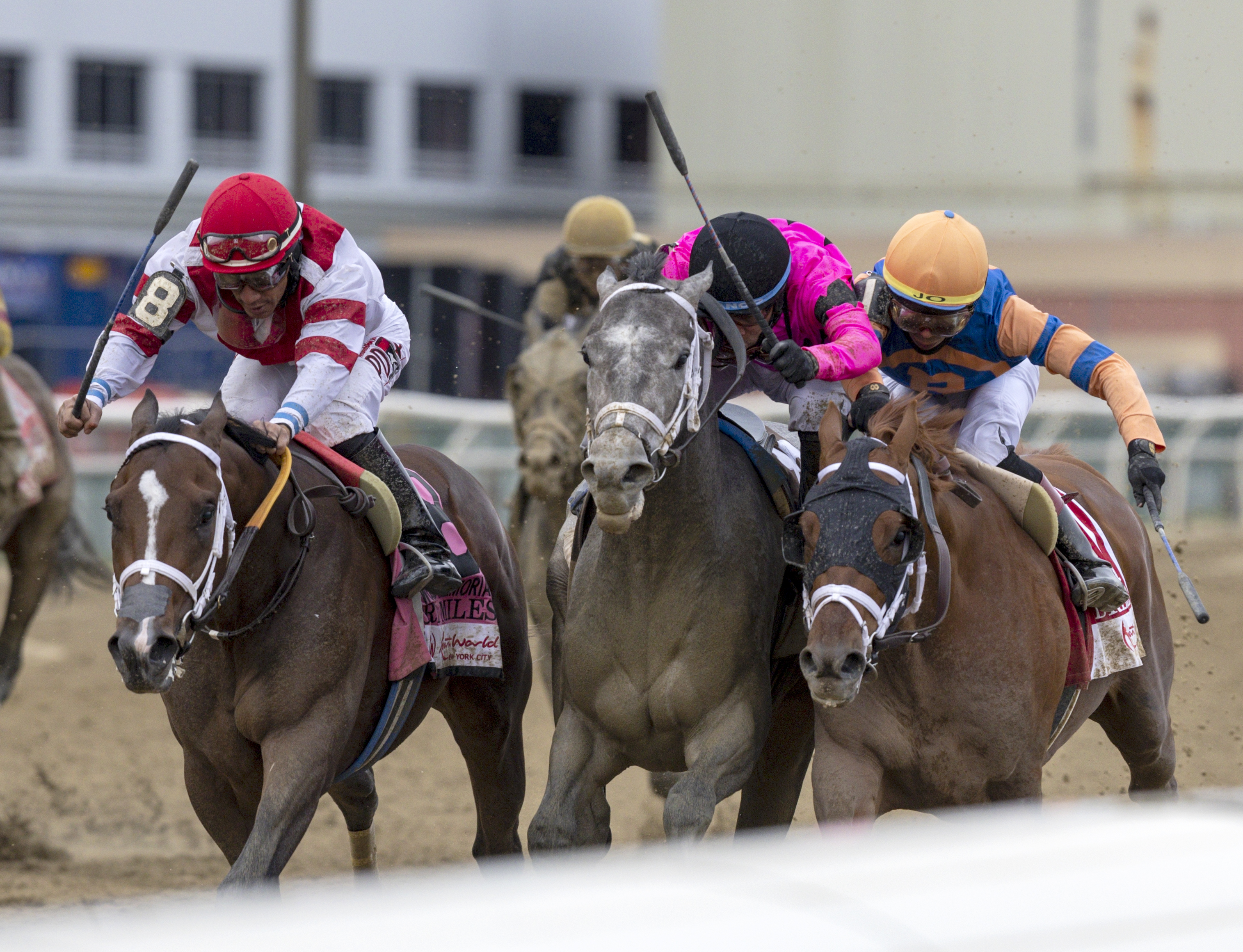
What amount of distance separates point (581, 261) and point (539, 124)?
70.4 ft

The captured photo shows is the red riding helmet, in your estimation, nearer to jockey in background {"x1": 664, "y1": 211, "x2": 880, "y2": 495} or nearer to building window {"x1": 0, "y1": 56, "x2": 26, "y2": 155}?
jockey in background {"x1": 664, "y1": 211, "x2": 880, "y2": 495}

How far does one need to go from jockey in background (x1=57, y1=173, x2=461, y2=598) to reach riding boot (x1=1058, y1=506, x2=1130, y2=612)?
62.4 inches

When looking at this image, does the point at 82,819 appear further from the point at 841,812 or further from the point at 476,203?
the point at 476,203

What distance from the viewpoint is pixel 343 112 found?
27.3 m

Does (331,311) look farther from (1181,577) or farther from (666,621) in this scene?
(1181,577)

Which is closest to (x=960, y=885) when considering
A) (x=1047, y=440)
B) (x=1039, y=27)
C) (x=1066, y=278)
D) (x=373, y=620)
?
(x=373, y=620)

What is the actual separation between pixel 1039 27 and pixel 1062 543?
65.5 feet

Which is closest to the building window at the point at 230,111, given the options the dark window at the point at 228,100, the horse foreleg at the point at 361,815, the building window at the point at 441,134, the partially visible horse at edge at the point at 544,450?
the dark window at the point at 228,100

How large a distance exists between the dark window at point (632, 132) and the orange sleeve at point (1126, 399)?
83.1 ft

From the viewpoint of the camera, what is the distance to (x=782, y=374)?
392 centimetres

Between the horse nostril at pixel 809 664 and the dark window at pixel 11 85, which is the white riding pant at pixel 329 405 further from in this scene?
the dark window at pixel 11 85

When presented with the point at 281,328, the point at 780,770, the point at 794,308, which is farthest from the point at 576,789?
the point at 281,328

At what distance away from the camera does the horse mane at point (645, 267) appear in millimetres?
4016

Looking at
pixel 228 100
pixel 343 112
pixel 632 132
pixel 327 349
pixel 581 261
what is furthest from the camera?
pixel 632 132
